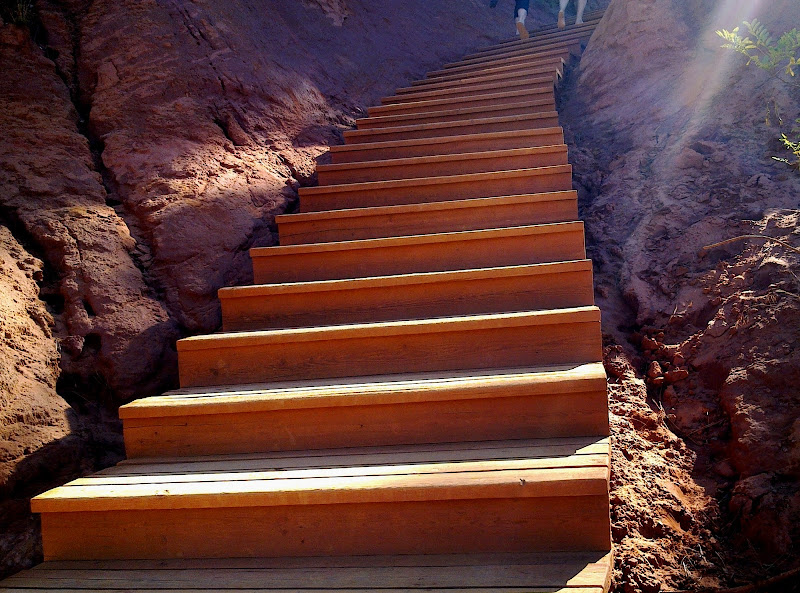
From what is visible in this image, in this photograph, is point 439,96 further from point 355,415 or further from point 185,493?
point 185,493

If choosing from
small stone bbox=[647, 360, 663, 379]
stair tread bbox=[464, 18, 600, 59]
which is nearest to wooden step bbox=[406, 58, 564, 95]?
stair tread bbox=[464, 18, 600, 59]

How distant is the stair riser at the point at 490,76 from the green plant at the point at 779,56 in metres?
1.65

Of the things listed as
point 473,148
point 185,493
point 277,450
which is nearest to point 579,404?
point 277,450

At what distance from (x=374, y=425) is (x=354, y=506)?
1.22ft

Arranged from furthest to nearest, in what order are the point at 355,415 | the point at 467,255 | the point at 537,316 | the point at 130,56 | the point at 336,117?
1. the point at 336,117
2. the point at 130,56
3. the point at 467,255
4. the point at 537,316
5. the point at 355,415

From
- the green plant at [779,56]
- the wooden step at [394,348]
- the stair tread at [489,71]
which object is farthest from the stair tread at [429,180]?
the stair tread at [489,71]

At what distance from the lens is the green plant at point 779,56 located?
8.74 feet

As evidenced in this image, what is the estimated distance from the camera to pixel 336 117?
4.38 meters

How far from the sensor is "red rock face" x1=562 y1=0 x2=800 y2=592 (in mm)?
1836

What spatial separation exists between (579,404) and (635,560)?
1.53ft

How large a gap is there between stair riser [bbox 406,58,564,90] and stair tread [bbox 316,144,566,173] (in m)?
1.54

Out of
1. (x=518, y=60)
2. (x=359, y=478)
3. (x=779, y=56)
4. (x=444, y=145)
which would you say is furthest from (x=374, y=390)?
(x=518, y=60)

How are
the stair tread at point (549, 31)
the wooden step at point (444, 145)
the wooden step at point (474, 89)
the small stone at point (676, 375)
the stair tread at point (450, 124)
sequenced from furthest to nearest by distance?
the stair tread at point (549, 31), the wooden step at point (474, 89), the stair tread at point (450, 124), the wooden step at point (444, 145), the small stone at point (676, 375)

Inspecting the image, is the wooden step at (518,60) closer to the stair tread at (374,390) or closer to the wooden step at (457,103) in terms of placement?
the wooden step at (457,103)
